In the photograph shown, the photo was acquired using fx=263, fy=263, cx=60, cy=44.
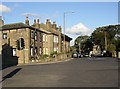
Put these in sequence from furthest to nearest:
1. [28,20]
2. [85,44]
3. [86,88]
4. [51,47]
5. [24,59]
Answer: [85,44] → [51,47] → [28,20] → [24,59] → [86,88]

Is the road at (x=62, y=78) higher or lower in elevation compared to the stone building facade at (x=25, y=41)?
lower

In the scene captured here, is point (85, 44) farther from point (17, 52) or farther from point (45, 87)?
point (45, 87)

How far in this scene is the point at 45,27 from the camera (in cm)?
7012

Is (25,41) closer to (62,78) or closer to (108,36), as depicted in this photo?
(62,78)

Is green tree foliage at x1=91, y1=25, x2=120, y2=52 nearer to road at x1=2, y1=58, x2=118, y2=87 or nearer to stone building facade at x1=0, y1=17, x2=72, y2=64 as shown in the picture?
stone building facade at x1=0, y1=17, x2=72, y2=64

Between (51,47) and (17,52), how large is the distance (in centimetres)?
1565

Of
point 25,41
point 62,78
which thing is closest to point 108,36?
point 25,41

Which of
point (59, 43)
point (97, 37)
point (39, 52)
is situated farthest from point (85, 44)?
point (39, 52)

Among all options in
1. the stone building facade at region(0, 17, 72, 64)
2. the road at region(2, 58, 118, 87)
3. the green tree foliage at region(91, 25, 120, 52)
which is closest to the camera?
the road at region(2, 58, 118, 87)

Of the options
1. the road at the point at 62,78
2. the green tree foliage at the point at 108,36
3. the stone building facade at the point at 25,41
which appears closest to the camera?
the road at the point at 62,78

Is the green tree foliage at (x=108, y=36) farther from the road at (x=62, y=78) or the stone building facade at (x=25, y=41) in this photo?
the road at (x=62, y=78)

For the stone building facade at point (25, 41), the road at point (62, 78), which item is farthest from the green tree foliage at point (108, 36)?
the road at point (62, 78)

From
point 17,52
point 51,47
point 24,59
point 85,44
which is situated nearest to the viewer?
point 24,59

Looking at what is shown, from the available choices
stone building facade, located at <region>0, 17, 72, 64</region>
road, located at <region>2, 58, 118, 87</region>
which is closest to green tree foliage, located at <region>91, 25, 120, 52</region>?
stone building facade, located at <region>0, 17, 72, 64</region>
